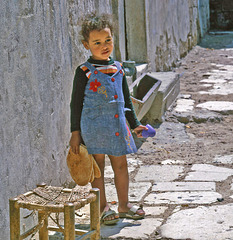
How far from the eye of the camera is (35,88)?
347 centimetres

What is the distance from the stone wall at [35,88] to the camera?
119 inches

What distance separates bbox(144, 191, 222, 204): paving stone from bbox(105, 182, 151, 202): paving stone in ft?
0.27

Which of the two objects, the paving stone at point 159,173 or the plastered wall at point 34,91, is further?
the paving stone at point 159,173

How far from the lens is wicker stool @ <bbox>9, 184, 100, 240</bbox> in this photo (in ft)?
8.34

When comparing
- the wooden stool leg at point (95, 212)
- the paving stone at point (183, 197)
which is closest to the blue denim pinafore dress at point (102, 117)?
the wooden stool leg at point (95, 212)

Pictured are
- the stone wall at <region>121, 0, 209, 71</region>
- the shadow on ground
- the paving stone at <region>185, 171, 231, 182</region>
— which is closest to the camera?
the paving stone at <region>185, 171, 231, 182</region>

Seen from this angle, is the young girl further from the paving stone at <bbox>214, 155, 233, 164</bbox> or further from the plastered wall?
the paving stone at <bbox>214, 155, 233, 164</bbox>

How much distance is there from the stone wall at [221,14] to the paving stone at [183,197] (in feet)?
47.1

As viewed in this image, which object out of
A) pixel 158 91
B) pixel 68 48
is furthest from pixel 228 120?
pixel 68 48

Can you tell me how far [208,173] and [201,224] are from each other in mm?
1208

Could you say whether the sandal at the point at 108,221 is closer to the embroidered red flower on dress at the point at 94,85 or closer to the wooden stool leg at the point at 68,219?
the embroidered red flower on dress at the point at 94,85

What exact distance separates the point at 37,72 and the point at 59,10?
761 millimetres

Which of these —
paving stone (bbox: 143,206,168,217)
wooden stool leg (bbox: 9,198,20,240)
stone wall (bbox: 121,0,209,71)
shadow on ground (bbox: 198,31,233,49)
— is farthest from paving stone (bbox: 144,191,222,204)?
shadow on ground (bbox: 198,31,233,49)

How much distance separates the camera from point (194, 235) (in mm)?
3195
